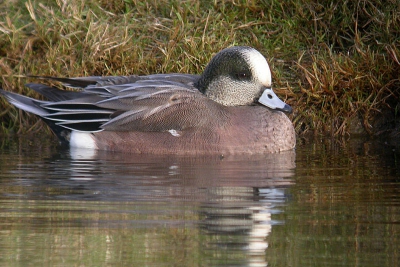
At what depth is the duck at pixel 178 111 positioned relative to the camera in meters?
5.97

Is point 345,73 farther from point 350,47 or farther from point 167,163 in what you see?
point 167,163

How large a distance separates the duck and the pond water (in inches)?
6.1

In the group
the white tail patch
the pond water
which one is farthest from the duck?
the pond water

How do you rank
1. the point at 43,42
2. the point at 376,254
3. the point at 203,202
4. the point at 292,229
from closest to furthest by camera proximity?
the point at 376,254
the point at 292,229
the point at 203,202
the point at 43,42

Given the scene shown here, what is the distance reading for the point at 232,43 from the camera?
7.10m

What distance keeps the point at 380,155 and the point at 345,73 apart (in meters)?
0.96

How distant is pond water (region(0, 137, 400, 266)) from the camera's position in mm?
3424

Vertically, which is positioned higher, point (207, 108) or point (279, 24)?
point (279, 24)

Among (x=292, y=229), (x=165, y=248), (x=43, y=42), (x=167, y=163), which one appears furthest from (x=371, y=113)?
(x=165, y=248)

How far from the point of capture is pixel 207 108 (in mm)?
6027

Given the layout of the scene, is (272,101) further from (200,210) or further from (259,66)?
(200,210)

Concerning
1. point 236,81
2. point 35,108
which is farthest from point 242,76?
point 35,108

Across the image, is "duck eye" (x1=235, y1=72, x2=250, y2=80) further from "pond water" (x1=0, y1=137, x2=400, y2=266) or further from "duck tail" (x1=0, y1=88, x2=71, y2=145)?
"duck tail" (x1=0, y1=88, x2=71, y2=145)

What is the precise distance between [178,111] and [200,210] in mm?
1972
